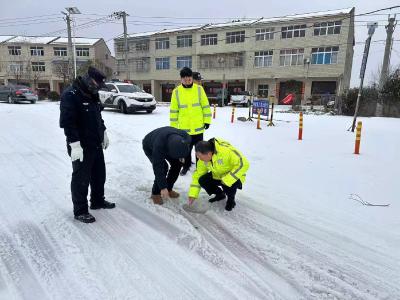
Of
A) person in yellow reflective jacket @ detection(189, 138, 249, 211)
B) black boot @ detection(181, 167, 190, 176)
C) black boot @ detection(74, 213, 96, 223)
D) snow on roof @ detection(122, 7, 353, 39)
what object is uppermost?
snow on roof @ detection(122, 7, 353, 39)

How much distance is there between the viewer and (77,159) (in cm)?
318

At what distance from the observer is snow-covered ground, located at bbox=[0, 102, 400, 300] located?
2.41m

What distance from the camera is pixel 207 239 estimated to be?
10.2 feet

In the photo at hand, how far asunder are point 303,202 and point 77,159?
2935 millimetres

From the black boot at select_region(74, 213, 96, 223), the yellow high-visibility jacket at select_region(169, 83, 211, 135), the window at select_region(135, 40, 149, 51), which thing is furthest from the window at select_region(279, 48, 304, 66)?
the black boot at select_region(74, 213, 96, 223)

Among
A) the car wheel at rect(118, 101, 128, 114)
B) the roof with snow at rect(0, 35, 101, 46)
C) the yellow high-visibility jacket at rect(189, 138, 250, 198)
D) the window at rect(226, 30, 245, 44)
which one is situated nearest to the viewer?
the yellow high-visibility jacket at rect(189, 138, 250, 198)

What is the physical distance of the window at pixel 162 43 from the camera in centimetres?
4129

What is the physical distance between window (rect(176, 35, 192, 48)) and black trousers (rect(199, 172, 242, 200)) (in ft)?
126

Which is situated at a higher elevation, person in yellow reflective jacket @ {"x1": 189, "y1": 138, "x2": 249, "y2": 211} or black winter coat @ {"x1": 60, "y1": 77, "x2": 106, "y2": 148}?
black winter coat @ {"x1": 60, "y1": 77, "x2": 106, "y2": 148}

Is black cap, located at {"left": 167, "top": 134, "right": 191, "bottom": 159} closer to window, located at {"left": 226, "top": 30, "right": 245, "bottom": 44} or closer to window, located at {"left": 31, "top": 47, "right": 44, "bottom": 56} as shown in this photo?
window, located at {"left": 226, "top": 30, "right": 245, "bottom": 44}

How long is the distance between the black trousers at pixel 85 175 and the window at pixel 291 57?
3218 cm

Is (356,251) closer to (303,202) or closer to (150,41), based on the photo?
(303,202)

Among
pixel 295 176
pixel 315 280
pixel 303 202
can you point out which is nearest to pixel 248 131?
pixel 295 176

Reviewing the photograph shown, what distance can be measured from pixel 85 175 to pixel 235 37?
35782mm
